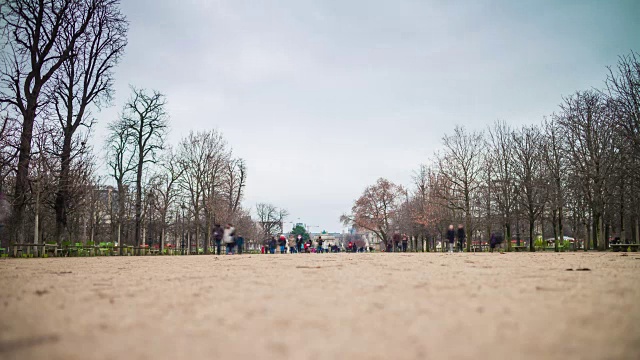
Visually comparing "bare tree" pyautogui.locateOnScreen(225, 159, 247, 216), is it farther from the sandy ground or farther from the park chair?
the sandy ground

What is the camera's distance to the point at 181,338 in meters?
3.23

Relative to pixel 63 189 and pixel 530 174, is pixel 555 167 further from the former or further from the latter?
pixel 63 189

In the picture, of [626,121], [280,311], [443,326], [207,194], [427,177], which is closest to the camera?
[443,326]

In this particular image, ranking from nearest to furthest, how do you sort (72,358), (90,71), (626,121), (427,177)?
(72,358) → (626,121) → (90,71) → (427,177)

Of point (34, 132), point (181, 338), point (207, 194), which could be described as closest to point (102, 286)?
point (181, 338)

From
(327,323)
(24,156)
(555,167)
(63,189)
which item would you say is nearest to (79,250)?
(63,189)

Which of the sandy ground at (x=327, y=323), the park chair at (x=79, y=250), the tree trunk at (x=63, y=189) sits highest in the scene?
Answer: the tree trunk at (x=63, y=189)

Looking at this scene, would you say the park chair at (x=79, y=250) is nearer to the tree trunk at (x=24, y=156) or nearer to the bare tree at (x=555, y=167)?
the tree trunk at (x=24, y=156)

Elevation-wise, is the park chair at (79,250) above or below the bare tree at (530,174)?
below

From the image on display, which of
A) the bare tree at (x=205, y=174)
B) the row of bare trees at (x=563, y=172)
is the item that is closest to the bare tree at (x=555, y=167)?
the row of bare trees at (x=563, y=172)

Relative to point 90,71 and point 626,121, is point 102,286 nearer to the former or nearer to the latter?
point 90,71

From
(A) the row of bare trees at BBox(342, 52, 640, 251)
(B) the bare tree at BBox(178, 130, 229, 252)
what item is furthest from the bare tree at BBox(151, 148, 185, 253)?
(A) the row of bare trees at BBox(342, 52, 640, 251)

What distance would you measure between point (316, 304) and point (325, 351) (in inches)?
76.9

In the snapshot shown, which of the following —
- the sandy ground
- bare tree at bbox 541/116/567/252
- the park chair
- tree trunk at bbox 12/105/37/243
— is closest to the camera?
the sandy ground
